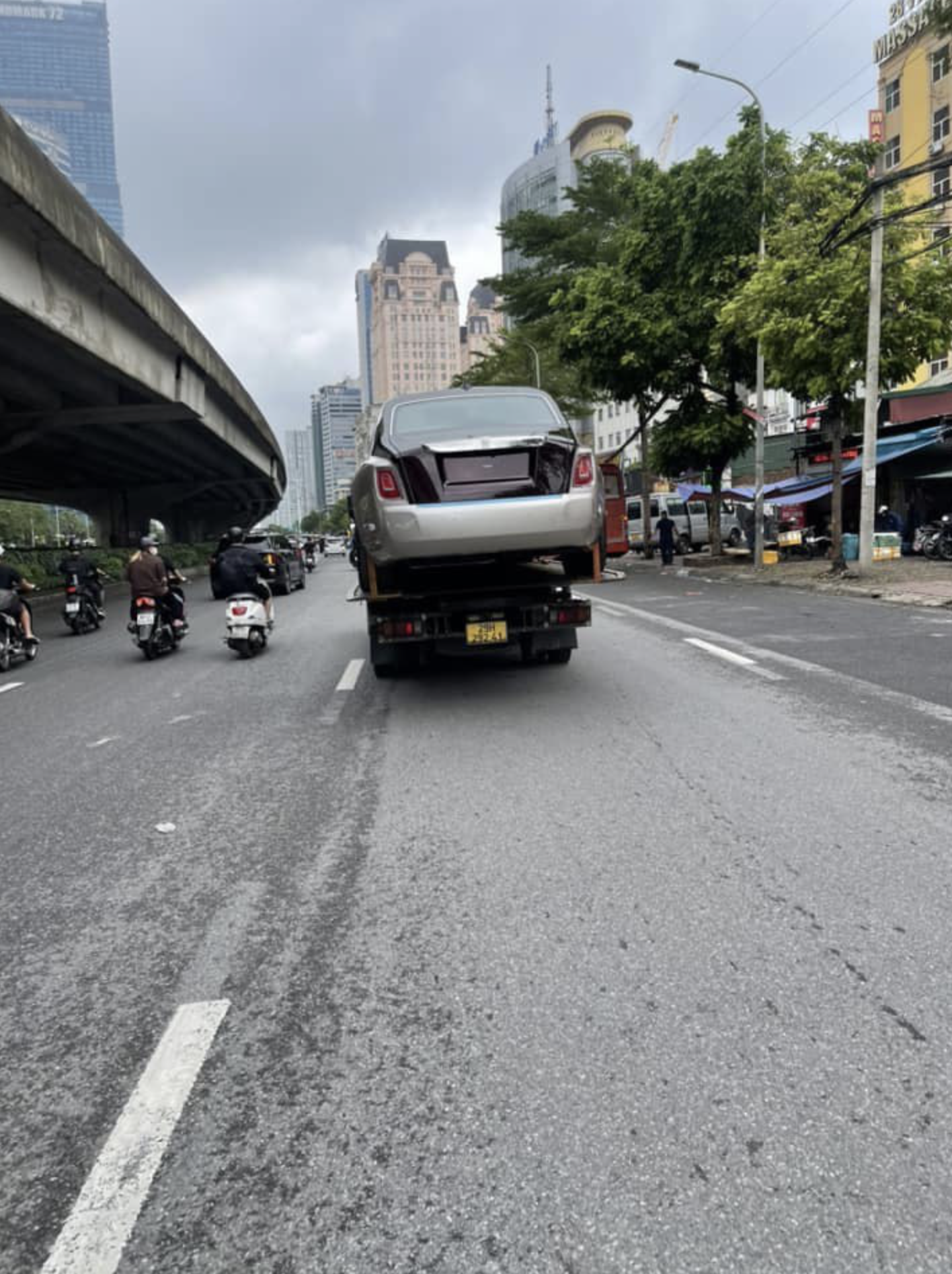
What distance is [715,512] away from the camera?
88.8 ft

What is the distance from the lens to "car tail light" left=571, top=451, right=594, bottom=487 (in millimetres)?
7422

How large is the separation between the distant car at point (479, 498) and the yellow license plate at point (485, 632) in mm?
544

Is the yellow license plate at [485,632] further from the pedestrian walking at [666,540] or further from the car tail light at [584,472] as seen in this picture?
the pedestrian walking at [666,540]

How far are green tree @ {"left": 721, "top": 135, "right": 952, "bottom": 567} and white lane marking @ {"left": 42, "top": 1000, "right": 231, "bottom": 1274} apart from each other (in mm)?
18610

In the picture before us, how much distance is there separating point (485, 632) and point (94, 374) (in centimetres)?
1795

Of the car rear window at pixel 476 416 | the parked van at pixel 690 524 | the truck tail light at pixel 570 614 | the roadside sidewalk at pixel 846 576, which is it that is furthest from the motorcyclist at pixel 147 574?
the parked van at pixel 690 524

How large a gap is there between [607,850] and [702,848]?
43cm

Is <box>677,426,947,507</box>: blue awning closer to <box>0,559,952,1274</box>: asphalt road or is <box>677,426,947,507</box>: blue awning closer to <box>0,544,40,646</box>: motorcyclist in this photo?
<box>0,544,40,646</box>: motorcyclist

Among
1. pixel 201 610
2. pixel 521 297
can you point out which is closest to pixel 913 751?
pixel 201 610

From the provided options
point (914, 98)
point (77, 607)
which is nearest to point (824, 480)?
point (914, 98)

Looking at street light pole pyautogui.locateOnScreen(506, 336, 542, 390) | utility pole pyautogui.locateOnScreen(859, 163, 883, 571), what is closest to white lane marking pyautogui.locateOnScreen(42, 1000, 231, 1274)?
utility pole pyautogui.locateOnScreen(859, 163, 883, 571)

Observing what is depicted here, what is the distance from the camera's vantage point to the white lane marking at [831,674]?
7.10 m

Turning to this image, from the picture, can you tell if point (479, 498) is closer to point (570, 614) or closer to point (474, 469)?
point (474, 469)

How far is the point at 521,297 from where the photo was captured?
123 feet
